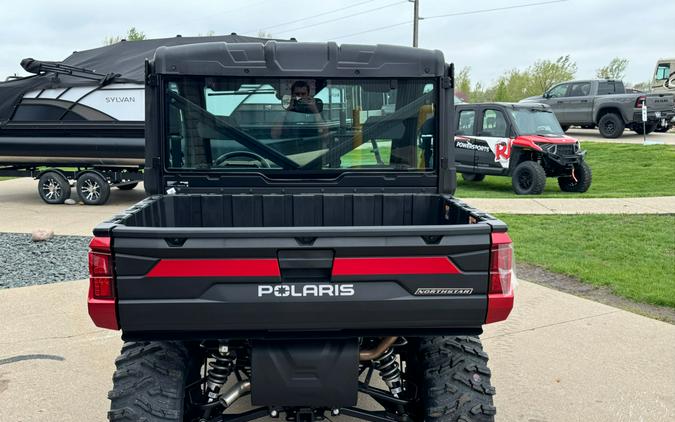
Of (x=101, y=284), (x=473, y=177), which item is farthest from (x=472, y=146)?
(x=101, y=284)

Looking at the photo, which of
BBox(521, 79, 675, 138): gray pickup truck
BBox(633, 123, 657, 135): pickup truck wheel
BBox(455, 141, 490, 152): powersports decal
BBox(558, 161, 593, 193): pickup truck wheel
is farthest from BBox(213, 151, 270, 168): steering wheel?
BBox(633, 123, 657, 135): pickup truck wheel

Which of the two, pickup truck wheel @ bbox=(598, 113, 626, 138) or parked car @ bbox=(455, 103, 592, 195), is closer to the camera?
parked car @ bbox=(455, 103, 592, 195)

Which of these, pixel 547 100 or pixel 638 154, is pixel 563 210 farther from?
pixel 547 100

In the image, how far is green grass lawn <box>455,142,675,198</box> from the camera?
13.2 m

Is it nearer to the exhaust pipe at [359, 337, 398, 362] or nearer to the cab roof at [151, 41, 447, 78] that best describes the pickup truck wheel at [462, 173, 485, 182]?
the cab roof at [151, 41, 447, 78]

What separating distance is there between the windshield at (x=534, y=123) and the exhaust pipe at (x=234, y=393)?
11.4m

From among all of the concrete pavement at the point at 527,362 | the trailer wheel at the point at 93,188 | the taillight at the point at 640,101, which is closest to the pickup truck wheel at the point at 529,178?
the concrete pavement at the point at 527,362

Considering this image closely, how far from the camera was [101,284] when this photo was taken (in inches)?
94.5

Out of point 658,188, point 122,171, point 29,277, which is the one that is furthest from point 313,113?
point 658,188

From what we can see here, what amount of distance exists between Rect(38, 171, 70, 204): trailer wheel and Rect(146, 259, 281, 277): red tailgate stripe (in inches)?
433

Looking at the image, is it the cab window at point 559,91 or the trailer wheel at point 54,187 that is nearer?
the trailer wheel at point 54,187

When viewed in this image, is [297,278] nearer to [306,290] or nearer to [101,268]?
[306,290]

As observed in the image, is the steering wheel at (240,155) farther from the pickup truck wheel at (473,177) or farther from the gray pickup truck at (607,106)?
the gray pickup truck at (607,106)

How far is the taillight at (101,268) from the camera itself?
237cm
